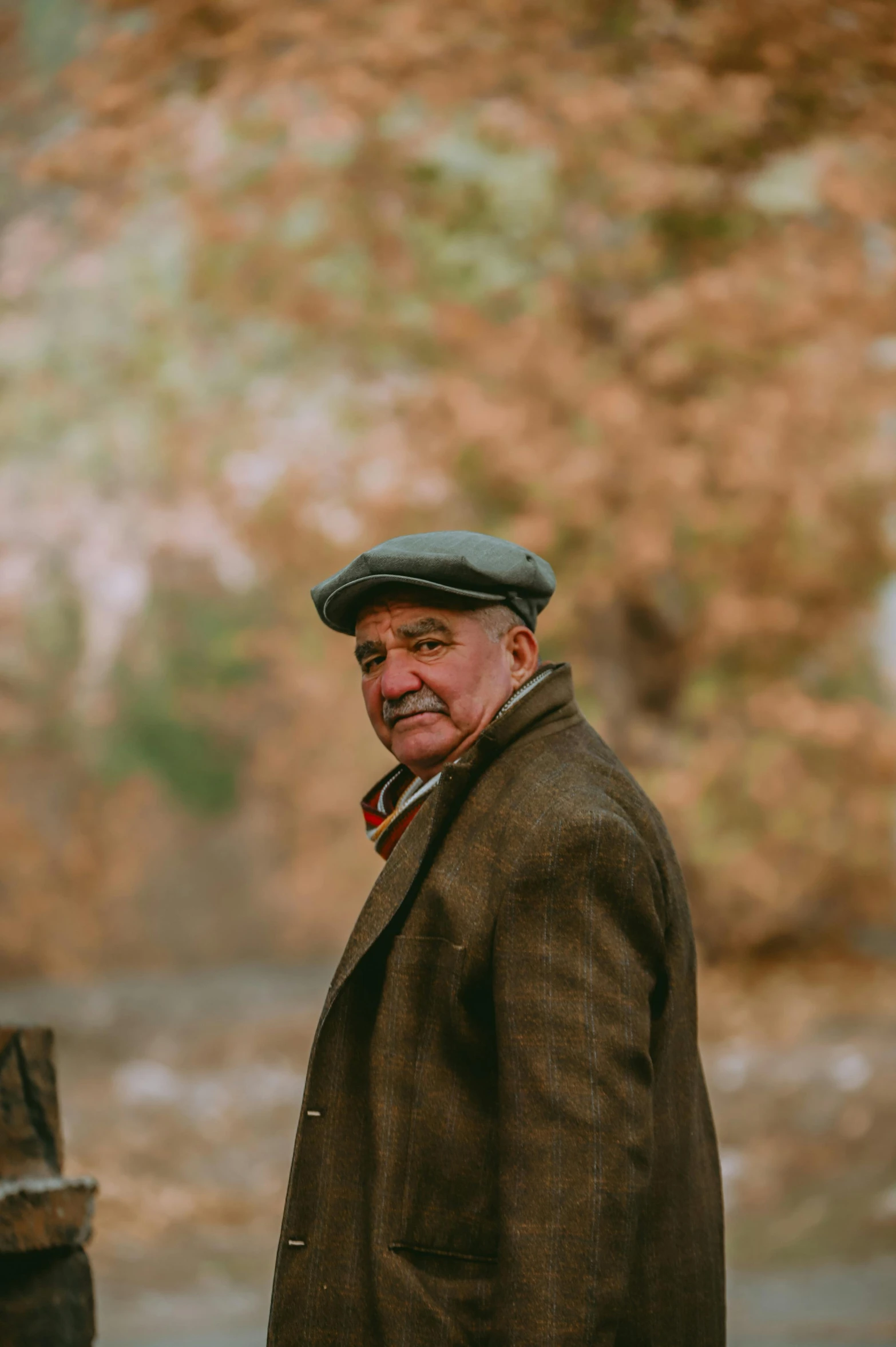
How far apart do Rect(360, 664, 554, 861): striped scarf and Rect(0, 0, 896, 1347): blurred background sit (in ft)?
12.7

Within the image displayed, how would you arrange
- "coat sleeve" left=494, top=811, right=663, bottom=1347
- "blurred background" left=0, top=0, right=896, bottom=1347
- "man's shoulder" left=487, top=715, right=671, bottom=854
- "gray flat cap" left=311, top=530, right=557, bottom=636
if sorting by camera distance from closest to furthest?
"coat sleeve" left=494, top=811, right=663, bottom=1347 → "man's shoulder" left=487, top=715, right=671, bottom=854 → "gray flat cap" left=311, top=530, right=557, bottom=636 → "blurred background" left=0, top=0, right=896, bottom=1347

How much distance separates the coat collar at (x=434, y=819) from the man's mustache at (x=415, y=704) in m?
0.07

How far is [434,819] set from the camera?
1248mm

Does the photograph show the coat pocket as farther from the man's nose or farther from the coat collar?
the man's nose

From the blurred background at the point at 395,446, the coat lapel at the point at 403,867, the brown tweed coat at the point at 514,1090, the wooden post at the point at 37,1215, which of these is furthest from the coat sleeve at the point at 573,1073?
the blurred background at the point at 395,446

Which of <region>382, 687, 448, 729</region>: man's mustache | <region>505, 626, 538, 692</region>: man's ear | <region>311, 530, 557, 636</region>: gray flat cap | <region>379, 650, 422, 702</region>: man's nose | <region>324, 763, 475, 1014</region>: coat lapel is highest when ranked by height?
<region>311, 530, 557, 636</region>: gray flat cap

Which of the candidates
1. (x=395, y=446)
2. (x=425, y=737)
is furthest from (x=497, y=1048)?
(x=395, y=446)

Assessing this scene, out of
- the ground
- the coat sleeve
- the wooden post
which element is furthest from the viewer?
the ground

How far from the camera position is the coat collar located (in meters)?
1.23

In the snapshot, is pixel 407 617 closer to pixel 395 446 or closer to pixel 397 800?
pixel 397 800

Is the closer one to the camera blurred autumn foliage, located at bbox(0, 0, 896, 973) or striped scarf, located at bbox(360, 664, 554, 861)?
striped scarf, located at bbox(360, 664, 554, 861)

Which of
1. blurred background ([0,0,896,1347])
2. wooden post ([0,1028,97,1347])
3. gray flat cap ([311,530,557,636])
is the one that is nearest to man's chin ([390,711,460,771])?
gray flat cap ([311,530,557,636])

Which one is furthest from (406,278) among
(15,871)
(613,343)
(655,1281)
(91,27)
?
(655,1281)

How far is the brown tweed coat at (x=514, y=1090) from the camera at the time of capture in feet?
3.61
